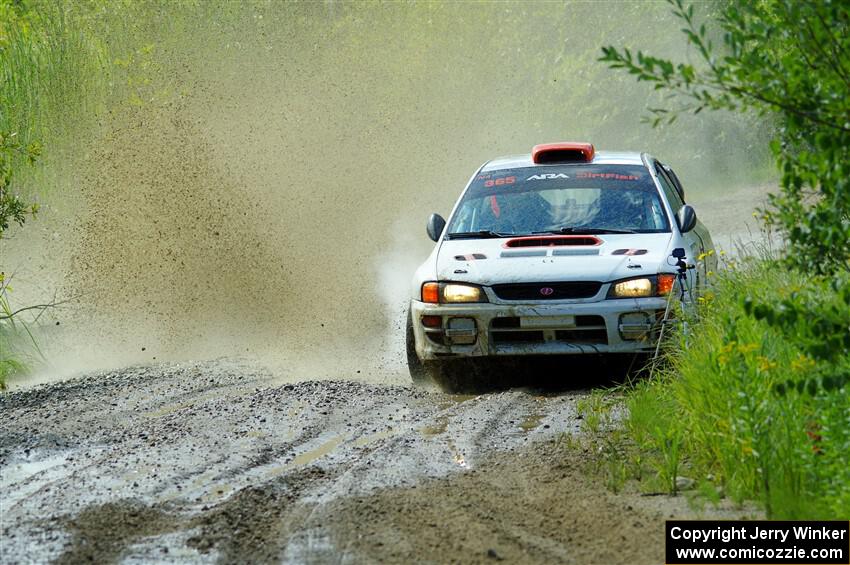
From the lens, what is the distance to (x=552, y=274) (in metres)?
8.84

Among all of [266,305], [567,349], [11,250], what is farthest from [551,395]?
[11,250]

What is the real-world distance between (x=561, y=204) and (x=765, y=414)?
4.81 m

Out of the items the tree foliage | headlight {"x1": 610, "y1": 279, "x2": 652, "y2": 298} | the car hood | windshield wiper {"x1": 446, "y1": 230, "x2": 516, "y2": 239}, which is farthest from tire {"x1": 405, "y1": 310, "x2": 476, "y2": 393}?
the tree foliage

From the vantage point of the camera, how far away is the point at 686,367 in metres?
6.97

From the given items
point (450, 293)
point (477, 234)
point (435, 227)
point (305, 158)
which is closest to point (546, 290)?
point (450, 293)

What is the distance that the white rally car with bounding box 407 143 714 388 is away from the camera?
8727mm

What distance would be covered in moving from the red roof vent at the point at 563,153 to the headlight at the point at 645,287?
2.19 metres

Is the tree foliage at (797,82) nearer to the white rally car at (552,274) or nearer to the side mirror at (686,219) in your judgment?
the white rally car at (552,274)

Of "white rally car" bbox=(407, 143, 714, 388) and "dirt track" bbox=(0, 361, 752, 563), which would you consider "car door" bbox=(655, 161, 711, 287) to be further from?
"dirt track" bbox=(0, 361, 752, 563)

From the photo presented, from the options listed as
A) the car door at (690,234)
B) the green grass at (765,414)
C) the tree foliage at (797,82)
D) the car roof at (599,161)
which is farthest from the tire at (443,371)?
the tree foliage at (797,82)

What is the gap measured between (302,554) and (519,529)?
899mm

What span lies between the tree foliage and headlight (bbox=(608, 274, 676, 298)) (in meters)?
Result: 3.67

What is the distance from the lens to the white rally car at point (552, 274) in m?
8.73

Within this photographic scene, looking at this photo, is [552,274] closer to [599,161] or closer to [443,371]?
[443,371]
